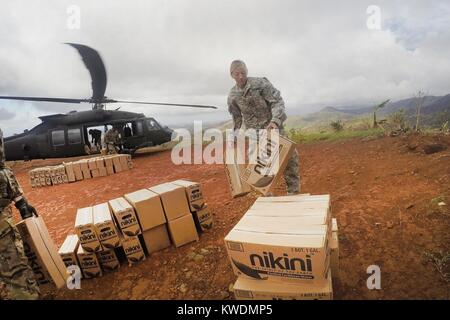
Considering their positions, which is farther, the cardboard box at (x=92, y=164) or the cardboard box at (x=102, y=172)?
the cardboard box at (x=102, y=172)

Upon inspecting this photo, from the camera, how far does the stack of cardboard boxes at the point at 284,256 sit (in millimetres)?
1929

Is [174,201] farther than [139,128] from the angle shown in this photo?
No

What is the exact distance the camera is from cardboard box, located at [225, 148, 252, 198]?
12.0 feet

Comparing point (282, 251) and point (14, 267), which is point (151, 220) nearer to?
point (14, 267)

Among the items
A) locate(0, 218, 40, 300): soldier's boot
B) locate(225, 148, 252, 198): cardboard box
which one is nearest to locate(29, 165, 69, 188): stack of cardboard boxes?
locate(0, 218, 40, 300): soldier's boot

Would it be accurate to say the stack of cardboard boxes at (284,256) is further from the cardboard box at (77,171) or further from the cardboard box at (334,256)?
the cardboard box at (77,171)

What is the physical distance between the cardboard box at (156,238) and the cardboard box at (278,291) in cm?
166

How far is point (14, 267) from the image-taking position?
2574 mm

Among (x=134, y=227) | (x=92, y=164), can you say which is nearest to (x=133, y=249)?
(x=134, y=227)

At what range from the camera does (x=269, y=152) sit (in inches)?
132

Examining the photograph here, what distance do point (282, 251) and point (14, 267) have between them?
2370mm

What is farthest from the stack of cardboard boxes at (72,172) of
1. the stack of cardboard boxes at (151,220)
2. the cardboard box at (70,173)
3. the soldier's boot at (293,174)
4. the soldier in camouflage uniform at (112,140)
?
the soldier's boot at (293,174)
